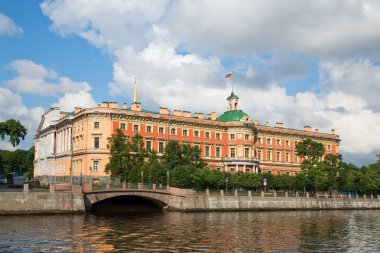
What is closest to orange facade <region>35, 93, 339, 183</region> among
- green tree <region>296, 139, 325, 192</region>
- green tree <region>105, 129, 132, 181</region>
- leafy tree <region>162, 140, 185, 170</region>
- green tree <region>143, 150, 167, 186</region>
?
green tree <region>105, 129, 132, 181</region>

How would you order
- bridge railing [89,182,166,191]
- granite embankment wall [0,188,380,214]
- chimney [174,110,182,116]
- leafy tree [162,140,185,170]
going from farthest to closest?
chimney [174,110,182,116]
leafy tree [162,140,185,170]
bridge railing [89,182,166,191]
granite embankment wall [0,188,380,214]

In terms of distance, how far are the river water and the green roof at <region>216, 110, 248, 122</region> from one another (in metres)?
50.5

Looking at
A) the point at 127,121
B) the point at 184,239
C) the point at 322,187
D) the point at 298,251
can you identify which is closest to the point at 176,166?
the point at 127,121

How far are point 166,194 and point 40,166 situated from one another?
62174 millimetres

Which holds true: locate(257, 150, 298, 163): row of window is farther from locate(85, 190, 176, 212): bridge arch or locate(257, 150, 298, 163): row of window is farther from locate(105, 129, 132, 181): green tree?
locate(85, 190, 176, 212): bridge arch

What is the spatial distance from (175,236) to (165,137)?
171 feet

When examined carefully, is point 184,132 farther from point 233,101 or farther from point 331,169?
point 331,169

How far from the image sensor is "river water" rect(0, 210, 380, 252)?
97.0 ft

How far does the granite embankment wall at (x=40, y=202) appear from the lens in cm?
4703

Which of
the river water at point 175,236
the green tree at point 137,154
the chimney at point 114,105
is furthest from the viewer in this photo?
the chimney at point 114,105

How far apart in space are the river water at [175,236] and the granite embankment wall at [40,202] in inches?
67.0

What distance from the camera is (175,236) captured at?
34969mm

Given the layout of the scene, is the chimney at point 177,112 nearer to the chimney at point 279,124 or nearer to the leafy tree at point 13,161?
the chimney at point 279,124

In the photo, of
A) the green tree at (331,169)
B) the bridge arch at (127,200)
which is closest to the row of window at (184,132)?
the green tree at (331,169)
